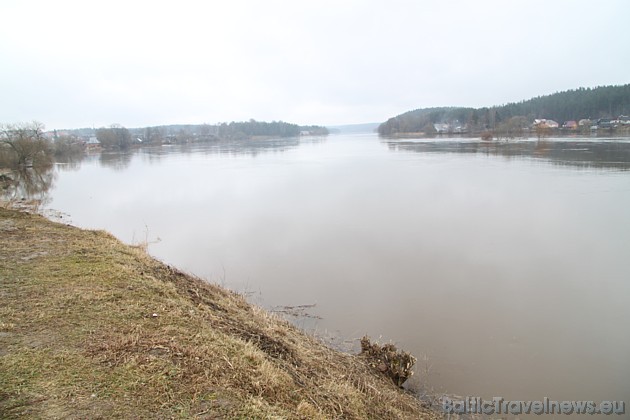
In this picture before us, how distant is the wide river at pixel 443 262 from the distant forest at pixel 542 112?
48.0 meters

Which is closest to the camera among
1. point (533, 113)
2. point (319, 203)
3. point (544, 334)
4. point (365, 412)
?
point (365, 412)

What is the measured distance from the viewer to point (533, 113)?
7688cm

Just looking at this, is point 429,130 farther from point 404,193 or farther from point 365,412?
point 365,412

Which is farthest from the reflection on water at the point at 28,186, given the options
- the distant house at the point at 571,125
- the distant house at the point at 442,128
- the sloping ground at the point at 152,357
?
the distant house at the point at 571,125

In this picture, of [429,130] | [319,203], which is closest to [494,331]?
[319,203]

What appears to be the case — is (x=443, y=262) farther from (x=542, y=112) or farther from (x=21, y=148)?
(x=542, y=112)

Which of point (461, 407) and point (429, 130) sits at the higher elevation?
point (429, 130)

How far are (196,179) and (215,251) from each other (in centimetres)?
1427

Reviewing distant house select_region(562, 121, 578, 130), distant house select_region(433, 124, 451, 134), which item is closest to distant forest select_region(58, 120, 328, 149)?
distant house select_region(433, 124, 451, 134)

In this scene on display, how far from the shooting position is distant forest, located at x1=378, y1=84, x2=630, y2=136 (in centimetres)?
6450

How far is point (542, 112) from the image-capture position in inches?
Answer: 3071

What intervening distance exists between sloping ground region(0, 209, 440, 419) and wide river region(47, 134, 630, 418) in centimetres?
120

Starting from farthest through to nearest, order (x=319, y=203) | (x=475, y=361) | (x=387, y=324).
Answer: (x=319, y=203) < (x=387, y=324) < (x=475, y=361)

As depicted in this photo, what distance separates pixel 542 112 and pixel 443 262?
86.5 m
